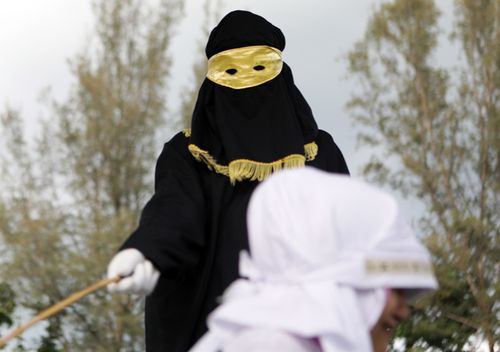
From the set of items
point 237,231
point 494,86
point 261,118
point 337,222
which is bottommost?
point 494,86

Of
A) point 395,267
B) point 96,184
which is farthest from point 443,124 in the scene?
point 395,267

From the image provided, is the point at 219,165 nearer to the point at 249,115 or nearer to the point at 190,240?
the point at 249,115

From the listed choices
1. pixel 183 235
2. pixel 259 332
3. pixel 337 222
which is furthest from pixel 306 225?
pixel 183 235

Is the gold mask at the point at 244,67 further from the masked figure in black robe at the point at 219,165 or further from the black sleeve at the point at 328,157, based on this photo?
the black sleeve at the point at 328,157

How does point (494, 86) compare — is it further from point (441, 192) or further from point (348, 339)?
point (348, 339)

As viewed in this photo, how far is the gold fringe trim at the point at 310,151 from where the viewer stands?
382 centimetres

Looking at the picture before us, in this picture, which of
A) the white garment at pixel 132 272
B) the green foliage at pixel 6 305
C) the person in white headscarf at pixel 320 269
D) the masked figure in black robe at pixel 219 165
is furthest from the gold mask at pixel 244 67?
the green foliage at pixel 6 305

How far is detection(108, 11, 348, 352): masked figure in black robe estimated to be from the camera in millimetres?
3535

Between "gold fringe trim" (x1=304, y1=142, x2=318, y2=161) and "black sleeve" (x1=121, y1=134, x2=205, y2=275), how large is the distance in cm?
41

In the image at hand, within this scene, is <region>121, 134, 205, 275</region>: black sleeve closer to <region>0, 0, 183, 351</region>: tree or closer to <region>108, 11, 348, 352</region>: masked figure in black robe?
<region>108, 11, 348, 352</region>: masked figure in black robe

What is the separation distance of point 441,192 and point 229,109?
11.7 m

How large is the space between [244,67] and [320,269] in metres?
2.08

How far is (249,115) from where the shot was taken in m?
3.85

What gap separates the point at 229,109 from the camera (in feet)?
12.6
